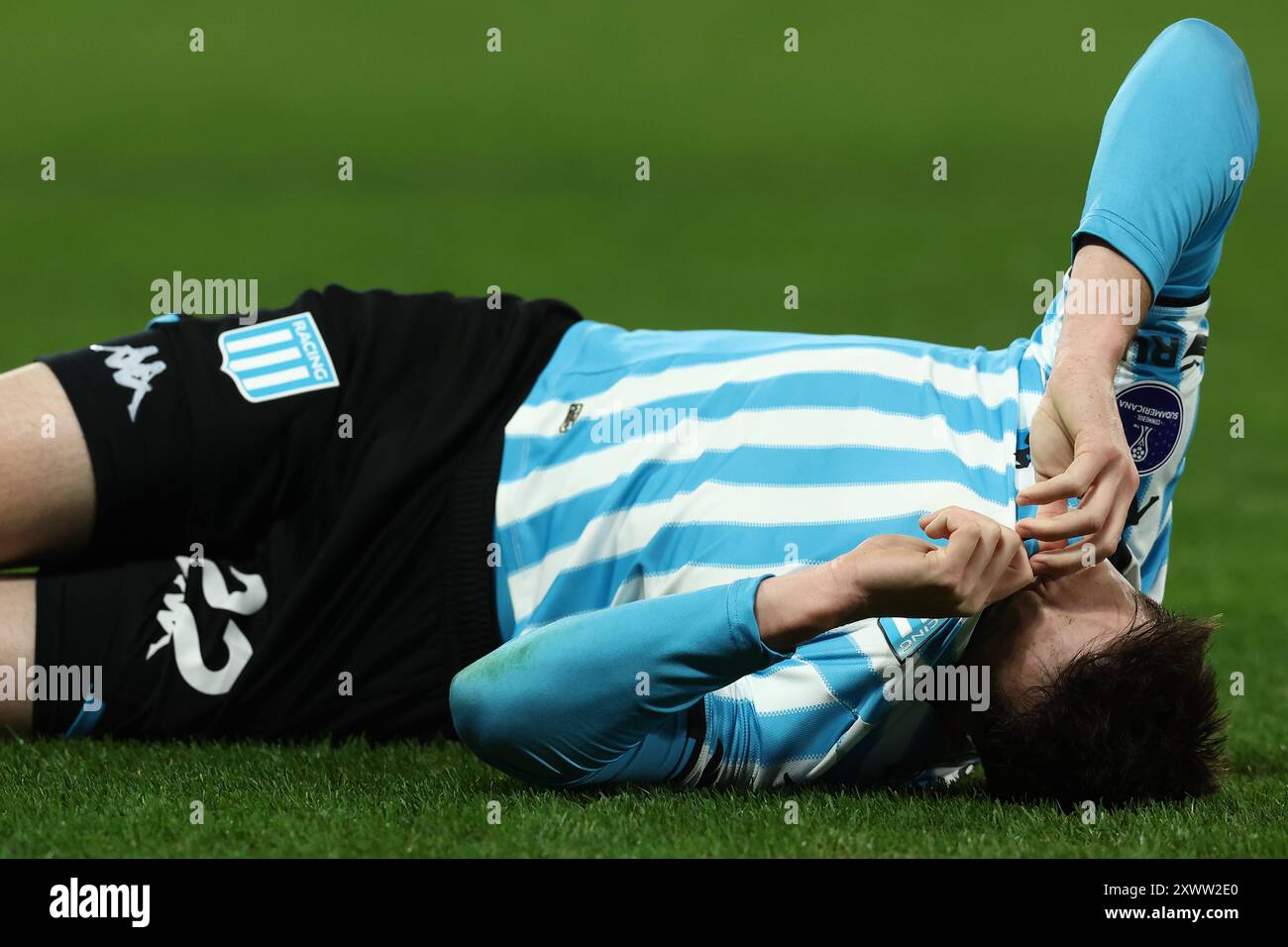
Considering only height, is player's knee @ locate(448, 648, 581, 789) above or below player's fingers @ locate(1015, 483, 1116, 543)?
below

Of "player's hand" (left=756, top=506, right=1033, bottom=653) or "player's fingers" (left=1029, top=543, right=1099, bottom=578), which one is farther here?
"player's fingers" (left=1029, top=543, right=1099, bottom=578)

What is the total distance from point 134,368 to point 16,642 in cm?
42

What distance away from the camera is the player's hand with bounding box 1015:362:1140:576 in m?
1.95

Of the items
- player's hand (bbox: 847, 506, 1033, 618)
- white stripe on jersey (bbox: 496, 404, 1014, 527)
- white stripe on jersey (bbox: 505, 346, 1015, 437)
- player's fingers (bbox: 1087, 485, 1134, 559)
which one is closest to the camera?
player's hand (bbox: 847, 506, 1033, 618)

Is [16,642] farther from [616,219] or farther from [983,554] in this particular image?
[616,219]

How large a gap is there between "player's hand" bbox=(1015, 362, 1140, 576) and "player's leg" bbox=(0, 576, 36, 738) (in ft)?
4.62

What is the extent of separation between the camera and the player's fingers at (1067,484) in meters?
1.93

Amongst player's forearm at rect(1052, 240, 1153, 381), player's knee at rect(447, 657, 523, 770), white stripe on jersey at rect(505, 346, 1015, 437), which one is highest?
player's forearm at rect(1052, 240, 1153, 381)

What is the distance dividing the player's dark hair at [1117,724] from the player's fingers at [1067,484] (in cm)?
24

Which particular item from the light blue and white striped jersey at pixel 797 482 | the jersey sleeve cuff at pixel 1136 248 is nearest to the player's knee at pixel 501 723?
the light blue and white striped jersey at pixel 797 482

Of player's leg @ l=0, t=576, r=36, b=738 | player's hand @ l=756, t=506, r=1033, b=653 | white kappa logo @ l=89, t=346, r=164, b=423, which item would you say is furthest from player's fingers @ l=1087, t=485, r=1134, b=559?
player's leg @ l=0, t=576, r=36, b=738

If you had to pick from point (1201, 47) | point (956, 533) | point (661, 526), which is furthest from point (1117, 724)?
point (1201, 47)
